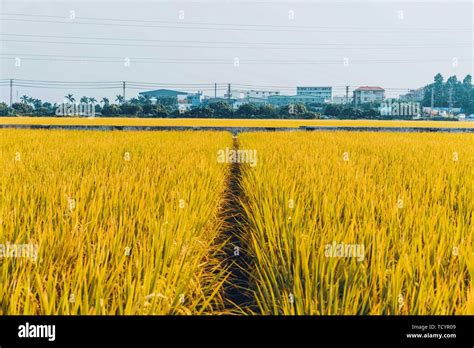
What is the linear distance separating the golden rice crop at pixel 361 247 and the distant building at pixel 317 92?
8324 cm

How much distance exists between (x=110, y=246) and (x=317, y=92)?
89406mm

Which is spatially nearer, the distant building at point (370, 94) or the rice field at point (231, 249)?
the rice field at point (231, 249)

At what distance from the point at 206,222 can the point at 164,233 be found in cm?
88

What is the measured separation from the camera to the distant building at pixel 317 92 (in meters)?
86.3

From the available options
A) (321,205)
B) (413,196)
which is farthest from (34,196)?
(413,196)

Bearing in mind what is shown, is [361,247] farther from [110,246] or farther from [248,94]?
[248,94]

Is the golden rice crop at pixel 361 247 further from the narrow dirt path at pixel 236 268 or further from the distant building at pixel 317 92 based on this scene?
the distant building at pixel 317 92

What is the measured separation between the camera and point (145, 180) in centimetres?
380

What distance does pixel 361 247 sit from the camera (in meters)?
2.07

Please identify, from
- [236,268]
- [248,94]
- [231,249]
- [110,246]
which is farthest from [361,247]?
[248,94]

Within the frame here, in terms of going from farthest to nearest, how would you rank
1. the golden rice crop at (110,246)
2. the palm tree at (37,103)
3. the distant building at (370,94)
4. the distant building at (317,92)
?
the distant building at (317,92) < the distant building at (370,94) < the palm tree at (37,103) < the golden rice crop at (110,246)

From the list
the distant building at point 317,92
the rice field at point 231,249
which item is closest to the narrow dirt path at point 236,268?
the rice field at point 231,249

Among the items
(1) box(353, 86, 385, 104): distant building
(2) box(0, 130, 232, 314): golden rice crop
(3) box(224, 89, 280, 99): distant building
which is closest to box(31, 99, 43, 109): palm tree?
(3) box(224, 89, 280, 99): distant building
